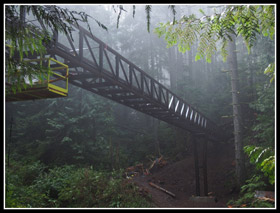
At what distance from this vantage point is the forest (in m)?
5.21

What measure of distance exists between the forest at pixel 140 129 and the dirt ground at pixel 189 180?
3.7 inches

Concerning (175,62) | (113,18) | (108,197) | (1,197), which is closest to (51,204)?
(108,197)

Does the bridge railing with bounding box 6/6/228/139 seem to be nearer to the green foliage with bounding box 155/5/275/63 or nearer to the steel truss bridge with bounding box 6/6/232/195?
the steel truss bridge with bounding box 6/6/232/195

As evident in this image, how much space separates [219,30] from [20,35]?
358 cm

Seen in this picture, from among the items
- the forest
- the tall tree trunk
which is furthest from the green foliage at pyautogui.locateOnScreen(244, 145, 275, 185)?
the tall tree trunk

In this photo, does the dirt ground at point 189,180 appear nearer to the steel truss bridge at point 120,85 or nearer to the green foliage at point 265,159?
the steel truss bridge at point 120,85

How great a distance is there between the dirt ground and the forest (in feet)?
0.31

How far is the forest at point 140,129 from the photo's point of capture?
5207 mm

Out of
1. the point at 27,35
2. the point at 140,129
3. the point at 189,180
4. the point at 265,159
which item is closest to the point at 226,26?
the point at 265,159

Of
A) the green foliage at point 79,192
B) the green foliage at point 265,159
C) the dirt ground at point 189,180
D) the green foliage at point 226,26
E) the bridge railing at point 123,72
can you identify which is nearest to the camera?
the green foliage at point 265,159

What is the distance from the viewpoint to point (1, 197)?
5125 millimetres

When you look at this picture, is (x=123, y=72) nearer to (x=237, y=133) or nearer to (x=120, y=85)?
(x=120, y=85)

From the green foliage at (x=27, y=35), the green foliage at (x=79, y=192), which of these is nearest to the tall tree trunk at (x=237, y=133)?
the green foliage at (x=79, y=192)

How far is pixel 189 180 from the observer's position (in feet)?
66.7
